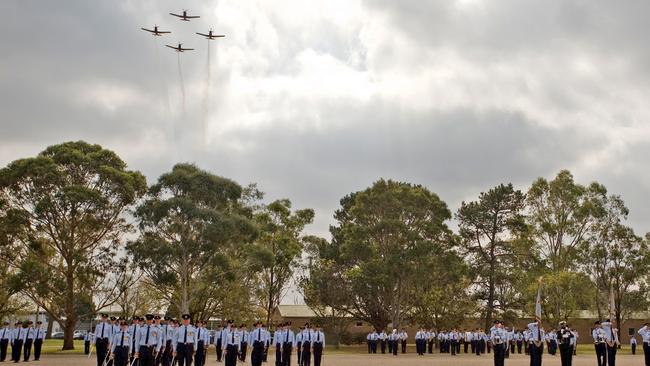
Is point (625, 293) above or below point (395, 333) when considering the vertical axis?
above

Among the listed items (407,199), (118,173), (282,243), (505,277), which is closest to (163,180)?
(118,173)

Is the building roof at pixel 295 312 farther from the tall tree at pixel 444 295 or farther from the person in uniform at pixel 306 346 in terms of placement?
the person in uniform at pixel 306 346

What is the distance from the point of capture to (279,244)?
5944 cm

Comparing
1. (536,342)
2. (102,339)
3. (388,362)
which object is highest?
(536,342)

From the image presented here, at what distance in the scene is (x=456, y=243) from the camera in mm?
58812

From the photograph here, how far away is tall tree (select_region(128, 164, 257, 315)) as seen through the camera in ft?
149

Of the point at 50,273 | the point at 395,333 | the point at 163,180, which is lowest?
the point at 395,333

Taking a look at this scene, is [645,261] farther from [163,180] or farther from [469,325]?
[163,180]

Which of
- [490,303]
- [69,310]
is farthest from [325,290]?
[69,310]

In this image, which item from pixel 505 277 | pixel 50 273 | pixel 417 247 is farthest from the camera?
pixel 505 277

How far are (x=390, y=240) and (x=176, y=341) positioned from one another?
32869 mm

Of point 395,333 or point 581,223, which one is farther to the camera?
point 581,223

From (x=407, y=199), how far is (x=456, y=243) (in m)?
9.06

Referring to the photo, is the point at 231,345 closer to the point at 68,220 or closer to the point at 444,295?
the point at 68,220
